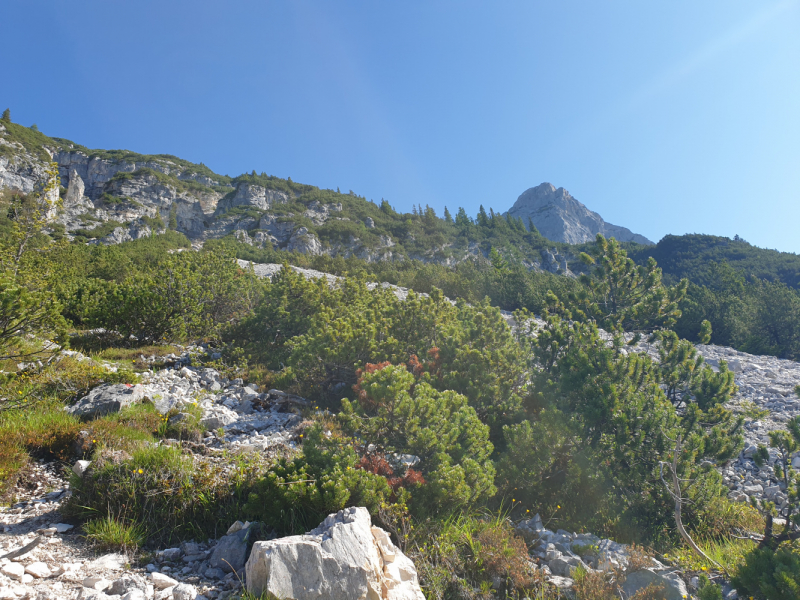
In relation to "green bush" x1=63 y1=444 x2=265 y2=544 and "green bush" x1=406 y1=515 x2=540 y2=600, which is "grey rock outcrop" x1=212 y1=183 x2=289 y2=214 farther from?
"green bush" x1=406 y1=515 x2=540 y2=600

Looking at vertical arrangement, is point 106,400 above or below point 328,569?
above

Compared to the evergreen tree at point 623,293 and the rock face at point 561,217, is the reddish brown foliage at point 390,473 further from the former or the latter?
the rock face at point 561,217

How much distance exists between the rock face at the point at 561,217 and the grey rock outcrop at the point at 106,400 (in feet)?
540

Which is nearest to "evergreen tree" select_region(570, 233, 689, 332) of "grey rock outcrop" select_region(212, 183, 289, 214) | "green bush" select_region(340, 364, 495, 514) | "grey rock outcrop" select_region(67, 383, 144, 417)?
"green bush" select_region(340, 364, 495, 514)

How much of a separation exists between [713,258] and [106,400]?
80495mm

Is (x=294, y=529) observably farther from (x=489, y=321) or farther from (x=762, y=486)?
(x=762, y=486)

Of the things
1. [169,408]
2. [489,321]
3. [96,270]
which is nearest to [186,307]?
[169,408]

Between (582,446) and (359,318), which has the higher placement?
(359,318)

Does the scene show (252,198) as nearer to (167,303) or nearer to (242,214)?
(242,214)

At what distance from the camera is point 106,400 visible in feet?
25.3

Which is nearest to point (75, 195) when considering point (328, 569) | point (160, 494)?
point (160, 494)

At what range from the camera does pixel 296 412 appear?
370 inches

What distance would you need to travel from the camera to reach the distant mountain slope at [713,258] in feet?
177

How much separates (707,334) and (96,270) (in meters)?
32.0
